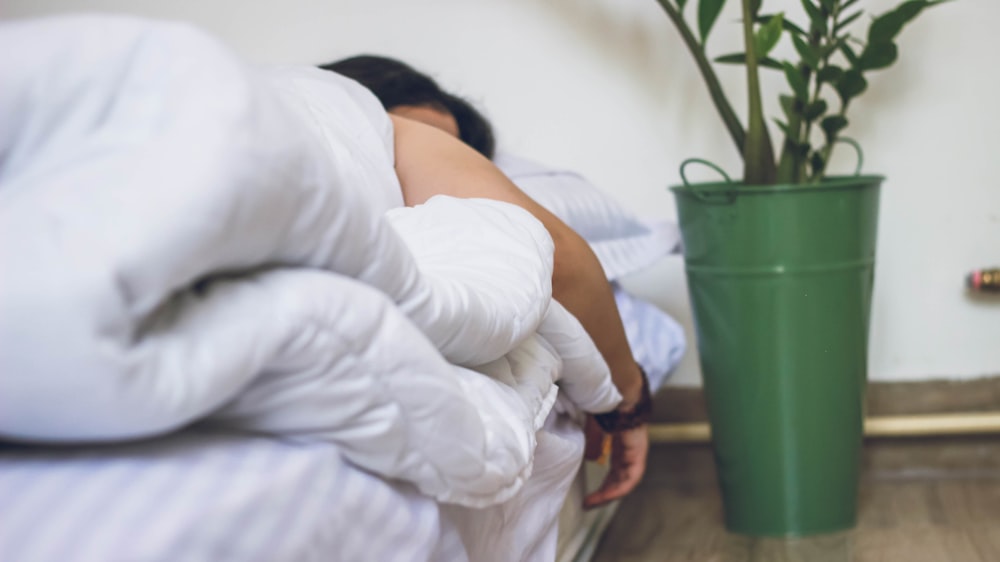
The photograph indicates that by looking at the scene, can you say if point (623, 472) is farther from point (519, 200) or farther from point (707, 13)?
point (707, 13)

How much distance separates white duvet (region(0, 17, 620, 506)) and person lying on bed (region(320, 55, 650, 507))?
20.2 inches

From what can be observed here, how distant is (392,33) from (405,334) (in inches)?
56.9

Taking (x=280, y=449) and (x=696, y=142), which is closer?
(x=280, y=449)

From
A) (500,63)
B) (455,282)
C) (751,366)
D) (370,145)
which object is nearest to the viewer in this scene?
(455,282)

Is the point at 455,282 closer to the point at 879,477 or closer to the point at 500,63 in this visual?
the point at 500,63

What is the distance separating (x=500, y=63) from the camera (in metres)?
1.84

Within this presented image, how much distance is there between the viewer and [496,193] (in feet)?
3.54

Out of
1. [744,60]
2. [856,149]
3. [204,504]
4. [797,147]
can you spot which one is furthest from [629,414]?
[204,504]

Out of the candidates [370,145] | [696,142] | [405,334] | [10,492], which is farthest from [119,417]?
[696,142]

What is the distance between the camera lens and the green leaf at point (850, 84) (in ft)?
4.83

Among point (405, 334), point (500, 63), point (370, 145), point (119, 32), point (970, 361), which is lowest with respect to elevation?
point (970, 361)

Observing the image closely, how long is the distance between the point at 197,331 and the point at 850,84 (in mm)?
1271

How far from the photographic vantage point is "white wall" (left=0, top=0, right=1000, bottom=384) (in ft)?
5.60

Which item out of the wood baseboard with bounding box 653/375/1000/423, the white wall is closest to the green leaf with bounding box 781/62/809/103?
the white wall
